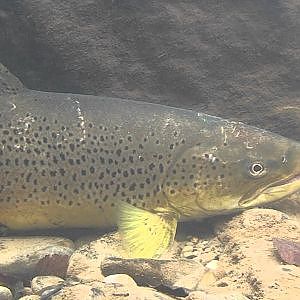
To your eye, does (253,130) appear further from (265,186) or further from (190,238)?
(190,238)

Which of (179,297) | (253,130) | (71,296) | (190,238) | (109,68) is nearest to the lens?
(71,296)

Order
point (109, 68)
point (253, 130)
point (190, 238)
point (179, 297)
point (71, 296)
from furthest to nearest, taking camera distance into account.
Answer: point (109, 68)
point (253, 130)
point (190, 238)
point (179, 297)
point (71, 296)

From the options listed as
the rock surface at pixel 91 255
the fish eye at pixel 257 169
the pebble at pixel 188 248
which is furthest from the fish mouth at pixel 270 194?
the rock surface at pixel 91 255

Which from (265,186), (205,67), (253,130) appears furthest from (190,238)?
(205,67)

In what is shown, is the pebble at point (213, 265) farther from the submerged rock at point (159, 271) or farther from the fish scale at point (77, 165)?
the fish scale at point (77, 165)

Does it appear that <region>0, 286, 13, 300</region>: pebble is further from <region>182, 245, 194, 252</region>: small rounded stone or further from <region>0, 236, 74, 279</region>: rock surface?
<region>182, 245, 194, 252</region>: small rounded stone

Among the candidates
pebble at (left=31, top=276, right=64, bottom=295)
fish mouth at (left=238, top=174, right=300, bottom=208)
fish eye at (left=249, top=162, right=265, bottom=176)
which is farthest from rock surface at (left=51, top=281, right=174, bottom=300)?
fish eye at (left=249, top=162, right=265, bottom=176)
